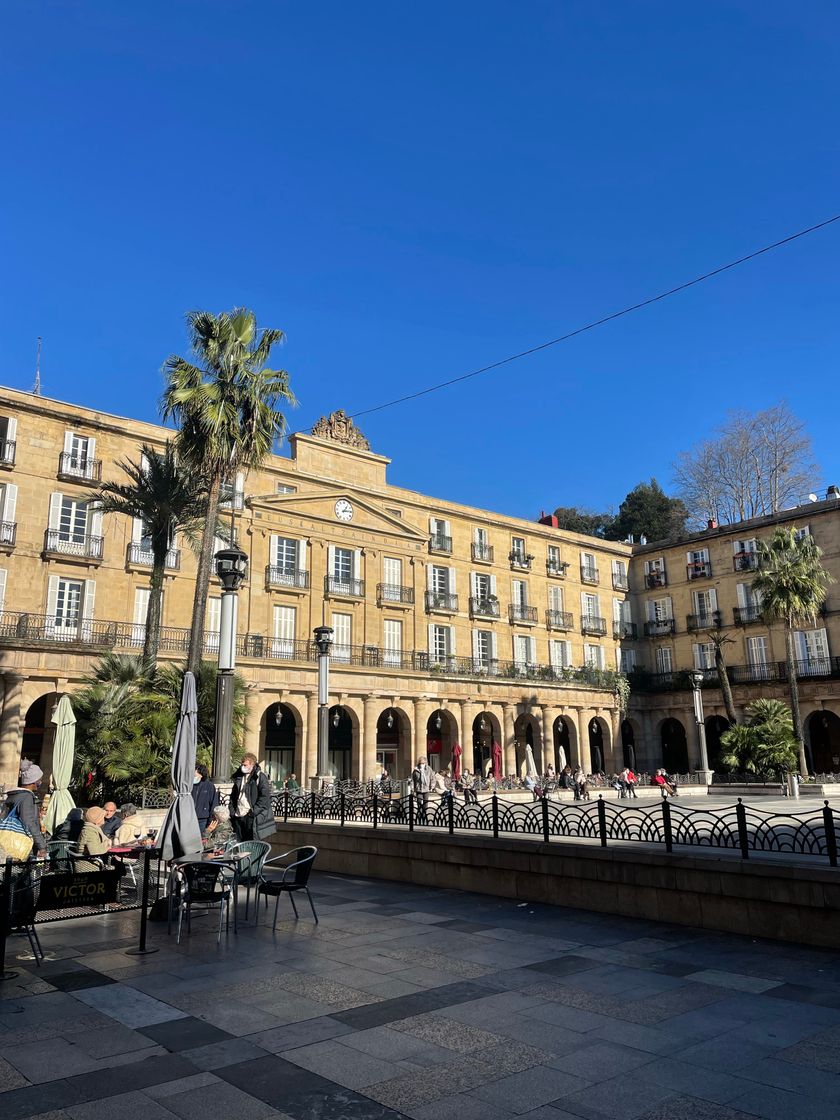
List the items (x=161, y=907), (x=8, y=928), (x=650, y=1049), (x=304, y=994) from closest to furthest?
1. (x=650, y=1049)
2. (x=304, y=994)
3. (x=8, y=928)
4. (x=161, y=907)

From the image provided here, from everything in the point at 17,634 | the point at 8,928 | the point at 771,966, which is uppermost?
the point at 17,634

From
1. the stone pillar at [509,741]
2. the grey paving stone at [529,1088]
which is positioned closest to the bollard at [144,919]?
the grey paving stone at [529,1088]

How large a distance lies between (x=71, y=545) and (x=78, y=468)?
9.53 ft

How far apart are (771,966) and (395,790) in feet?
71.2

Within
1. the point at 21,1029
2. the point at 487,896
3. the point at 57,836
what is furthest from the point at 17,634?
the point at 21,1029

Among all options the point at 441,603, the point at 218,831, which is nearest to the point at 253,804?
the point at 218,831

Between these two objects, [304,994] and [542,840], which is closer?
[304,994]

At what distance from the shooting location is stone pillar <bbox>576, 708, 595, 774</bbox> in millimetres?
43094

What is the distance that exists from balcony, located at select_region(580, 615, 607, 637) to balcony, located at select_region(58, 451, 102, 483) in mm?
28168

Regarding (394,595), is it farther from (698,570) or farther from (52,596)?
(698,570)

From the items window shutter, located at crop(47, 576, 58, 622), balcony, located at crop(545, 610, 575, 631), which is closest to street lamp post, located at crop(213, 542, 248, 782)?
window shutter, located at crop(47, 576, 58, 622)

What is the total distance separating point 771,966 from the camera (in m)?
7.46

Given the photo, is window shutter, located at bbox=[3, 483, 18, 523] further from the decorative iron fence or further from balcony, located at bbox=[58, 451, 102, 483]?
the decorative iron fence

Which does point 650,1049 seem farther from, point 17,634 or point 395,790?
point 17,634
